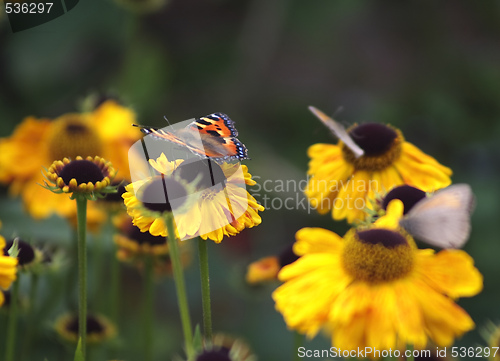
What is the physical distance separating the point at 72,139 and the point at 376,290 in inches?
29.4

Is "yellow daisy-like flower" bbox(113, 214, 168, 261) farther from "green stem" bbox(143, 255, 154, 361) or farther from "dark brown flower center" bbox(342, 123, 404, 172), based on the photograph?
"dark brown flower center" bbox(342, 123, 404, 172)

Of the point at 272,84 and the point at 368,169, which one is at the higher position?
the point at 368,169

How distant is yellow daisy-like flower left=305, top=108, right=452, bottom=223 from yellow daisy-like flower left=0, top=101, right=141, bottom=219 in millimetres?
377

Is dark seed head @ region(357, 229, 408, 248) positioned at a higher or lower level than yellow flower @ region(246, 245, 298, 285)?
higher

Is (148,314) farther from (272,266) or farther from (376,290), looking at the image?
(376,290)

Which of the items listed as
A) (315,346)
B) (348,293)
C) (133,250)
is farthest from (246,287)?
(348,293)

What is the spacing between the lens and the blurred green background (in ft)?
5.43

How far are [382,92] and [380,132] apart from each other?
1733 mm

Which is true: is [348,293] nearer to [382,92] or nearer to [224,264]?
[224,264]

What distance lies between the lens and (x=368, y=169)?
817 millimetres

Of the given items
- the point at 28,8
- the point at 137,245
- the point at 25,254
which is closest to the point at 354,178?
the point at 137,245

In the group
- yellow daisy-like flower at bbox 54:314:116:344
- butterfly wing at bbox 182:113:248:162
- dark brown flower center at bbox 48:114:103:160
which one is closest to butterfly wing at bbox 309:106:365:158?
butterfly wing at bbox 182:113:248:162

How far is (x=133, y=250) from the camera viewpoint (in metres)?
0.84

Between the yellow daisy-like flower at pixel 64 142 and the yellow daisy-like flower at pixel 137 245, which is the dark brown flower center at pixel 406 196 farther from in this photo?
the yellow daisy-like flower at pixel 64 142
